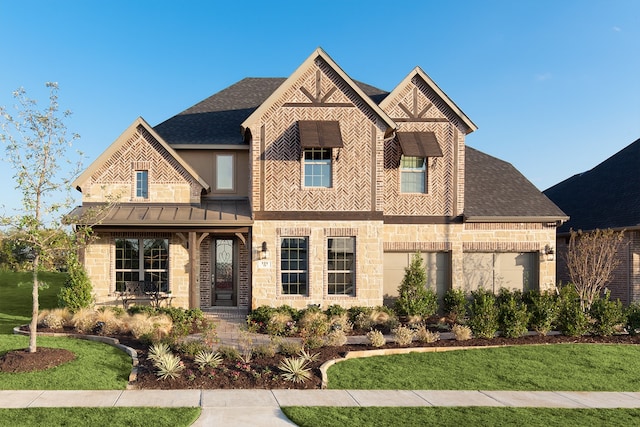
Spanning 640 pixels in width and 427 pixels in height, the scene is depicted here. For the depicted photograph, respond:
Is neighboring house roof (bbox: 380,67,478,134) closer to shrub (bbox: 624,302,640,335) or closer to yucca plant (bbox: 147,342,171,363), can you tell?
shrub (bbox: 624,302,640,335)

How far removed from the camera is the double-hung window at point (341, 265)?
1744 cm

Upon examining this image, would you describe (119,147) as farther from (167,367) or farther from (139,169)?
(167,367)

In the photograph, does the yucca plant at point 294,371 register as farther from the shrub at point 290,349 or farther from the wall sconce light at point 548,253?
the wall sconce light at point 548,253

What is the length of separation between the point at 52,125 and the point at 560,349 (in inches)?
566

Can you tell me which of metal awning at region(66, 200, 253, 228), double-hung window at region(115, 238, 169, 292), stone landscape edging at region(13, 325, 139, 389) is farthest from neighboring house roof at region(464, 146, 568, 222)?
stone landscape edging at region(13, 325, 139, 389)

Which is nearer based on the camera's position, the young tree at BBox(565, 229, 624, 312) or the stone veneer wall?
the young tree at BBox(565, 229, 624, 312)

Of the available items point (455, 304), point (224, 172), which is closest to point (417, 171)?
point (455, 304)

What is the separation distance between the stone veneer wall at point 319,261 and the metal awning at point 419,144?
3.02 m

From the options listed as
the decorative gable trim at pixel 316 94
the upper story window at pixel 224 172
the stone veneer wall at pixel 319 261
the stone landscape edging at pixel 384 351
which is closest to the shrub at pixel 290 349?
the stone landscape edging at pixel 384 351

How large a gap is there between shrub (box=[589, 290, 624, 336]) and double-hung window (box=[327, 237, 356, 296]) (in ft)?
25.6

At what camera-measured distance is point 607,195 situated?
78.5ft

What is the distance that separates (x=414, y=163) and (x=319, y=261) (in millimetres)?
5508

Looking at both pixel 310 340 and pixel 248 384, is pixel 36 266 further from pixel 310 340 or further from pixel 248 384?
pixel 310 340

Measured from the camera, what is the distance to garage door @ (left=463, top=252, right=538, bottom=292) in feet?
64.2
